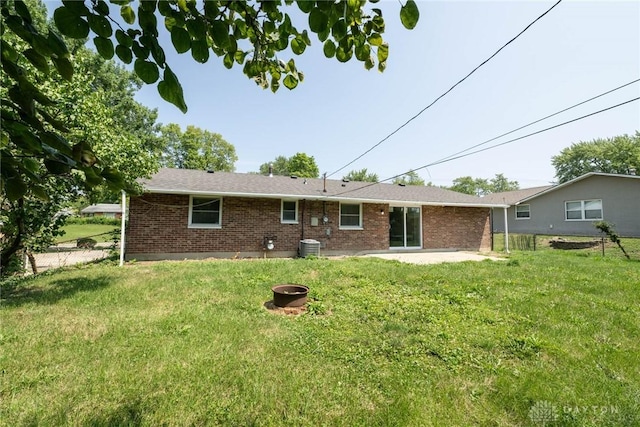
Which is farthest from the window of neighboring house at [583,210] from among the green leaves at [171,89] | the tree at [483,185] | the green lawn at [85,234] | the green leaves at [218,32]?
the tree at [483,185]

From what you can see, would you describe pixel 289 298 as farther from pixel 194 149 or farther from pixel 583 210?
pixel 194 149

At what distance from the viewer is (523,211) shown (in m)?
24.0

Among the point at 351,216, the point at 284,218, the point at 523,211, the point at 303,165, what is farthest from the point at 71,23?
the point at 303,165

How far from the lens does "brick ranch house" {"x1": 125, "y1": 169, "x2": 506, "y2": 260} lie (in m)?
10.5

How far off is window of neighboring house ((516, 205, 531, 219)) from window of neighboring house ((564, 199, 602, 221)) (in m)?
2.79

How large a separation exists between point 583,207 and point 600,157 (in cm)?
2974

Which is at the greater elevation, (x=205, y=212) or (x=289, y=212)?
(x=289, y=212)

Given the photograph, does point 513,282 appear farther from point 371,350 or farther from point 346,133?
point 346,133

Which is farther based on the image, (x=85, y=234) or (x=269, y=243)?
(x=85, y=234)

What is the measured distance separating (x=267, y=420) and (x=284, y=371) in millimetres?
712

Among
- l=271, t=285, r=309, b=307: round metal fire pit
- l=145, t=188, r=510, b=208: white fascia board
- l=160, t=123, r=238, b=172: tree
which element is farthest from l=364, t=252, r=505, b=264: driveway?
l=160, t=123, r=238, b=172: tree

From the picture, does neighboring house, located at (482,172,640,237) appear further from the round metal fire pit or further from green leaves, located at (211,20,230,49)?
green leaves, located at (211,20,230,49)

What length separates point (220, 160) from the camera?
4416cm

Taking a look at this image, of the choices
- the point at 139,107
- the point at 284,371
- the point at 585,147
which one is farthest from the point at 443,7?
the point at 585,147
